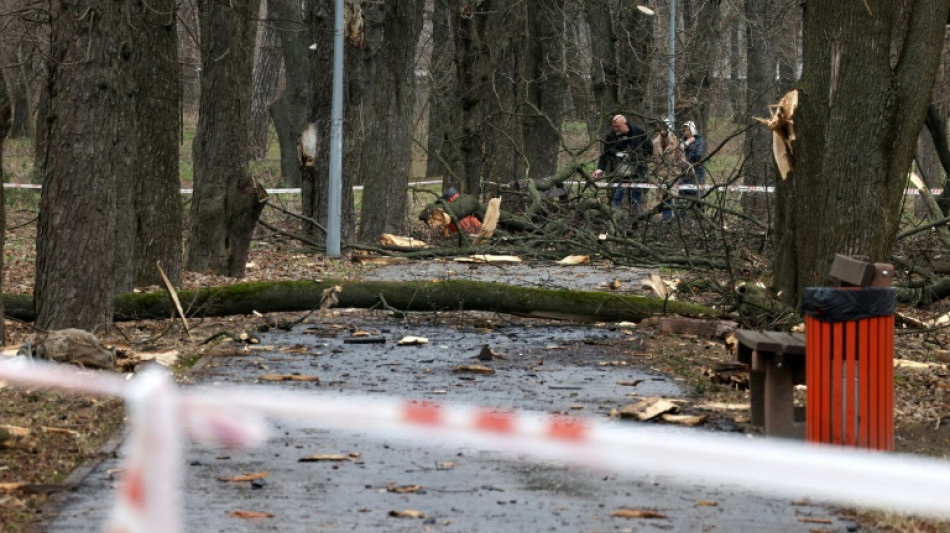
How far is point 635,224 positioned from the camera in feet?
67.6

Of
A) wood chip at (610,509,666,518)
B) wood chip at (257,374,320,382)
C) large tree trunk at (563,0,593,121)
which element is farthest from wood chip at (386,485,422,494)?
large tree trunk at (563,0,593,121)

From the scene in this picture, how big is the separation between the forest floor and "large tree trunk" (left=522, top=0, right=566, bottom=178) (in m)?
14.8

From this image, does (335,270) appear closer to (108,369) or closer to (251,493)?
(108,369)

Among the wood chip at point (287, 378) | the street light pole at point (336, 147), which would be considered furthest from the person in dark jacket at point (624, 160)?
the wood chip at point (287, 378)

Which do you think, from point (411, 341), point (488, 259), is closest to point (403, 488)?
point (411, 341)

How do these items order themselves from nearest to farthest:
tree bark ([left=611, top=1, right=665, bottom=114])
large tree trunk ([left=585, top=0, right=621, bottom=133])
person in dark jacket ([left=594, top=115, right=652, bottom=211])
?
person in dark jacket ([left=594, top=115, right=652, bottom=211]) < tree bark ([left=611, top=1, right=665, bottom=114]) < large tree trunk ([left=585, top=0, right=621, bottom=133])

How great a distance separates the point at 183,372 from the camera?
10766 mm

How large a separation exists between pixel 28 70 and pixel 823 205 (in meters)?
27.1

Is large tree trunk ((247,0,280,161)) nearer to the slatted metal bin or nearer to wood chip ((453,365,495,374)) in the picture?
wood chip ((453,365,495,374))

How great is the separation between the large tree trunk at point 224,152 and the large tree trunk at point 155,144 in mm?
1781

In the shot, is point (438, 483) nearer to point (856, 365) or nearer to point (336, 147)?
point (856, 365)

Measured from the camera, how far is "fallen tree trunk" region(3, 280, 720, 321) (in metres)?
14.0

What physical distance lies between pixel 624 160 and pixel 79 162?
9.98m

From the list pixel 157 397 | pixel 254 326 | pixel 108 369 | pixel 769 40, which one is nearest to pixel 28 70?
pixel 769 40
